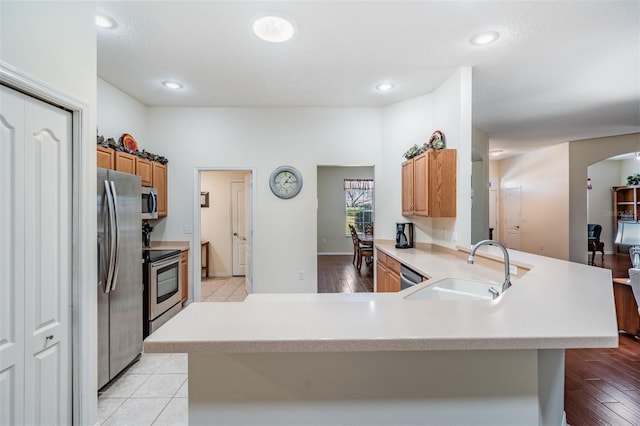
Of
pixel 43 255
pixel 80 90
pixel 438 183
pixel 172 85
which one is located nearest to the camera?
pixel 43 255

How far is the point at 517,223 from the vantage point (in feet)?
25.5

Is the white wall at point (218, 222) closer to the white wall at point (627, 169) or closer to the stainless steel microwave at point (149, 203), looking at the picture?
the stainless steel microwave at point (149, 203)

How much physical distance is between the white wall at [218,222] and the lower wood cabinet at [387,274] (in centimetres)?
327

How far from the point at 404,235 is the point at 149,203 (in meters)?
3.30

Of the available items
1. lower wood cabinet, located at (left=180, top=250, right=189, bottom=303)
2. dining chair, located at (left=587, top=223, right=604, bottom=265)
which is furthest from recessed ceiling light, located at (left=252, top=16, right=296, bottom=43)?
dining chair, located at (left=587, top=223, right=604, bottom=265)

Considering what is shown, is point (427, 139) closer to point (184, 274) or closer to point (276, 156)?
point (276, 156)

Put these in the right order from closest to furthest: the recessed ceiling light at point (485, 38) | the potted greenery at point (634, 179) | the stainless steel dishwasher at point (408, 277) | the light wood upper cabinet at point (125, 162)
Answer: the recessed ceiling light at point (485, 38) → the stainless steel dishwasher at point (408, 277) → the light wood upper cabinet at point (125, 162) → the potted greenery at point (634, 179)

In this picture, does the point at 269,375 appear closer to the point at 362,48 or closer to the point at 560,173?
the point at 362,48

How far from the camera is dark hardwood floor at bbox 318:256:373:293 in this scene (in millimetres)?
4844

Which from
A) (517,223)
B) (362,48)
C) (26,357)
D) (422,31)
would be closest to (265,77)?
(362,48)

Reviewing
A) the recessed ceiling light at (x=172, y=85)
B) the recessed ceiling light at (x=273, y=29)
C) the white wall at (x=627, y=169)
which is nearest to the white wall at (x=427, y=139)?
the recessed ceiling light at (x=273, y=29)

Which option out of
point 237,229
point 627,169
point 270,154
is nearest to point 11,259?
point 270,154

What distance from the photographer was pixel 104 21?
2133 mm

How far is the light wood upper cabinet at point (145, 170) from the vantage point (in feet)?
11.1
